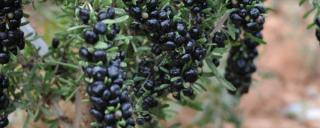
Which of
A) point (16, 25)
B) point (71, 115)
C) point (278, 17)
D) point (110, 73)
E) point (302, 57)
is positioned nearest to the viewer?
point (110, 73)

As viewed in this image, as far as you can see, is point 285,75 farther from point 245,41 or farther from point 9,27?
point 9,27

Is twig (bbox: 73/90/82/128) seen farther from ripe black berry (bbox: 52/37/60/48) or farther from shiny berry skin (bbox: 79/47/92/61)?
shiny berry skin (bbox: 79/47/92/61)

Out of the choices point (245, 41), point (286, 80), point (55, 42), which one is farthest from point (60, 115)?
point (286, 80)

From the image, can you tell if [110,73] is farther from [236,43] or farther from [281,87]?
[281,87]

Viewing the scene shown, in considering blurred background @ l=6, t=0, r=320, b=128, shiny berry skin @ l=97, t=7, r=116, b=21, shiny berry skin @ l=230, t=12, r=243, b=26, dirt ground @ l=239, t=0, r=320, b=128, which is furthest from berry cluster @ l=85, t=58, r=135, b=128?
dirt ground @ l=239, t=0, r=320, b=128

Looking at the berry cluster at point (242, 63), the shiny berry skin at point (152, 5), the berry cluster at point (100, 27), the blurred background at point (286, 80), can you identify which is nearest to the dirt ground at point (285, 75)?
the blurred background at point (286, 80)

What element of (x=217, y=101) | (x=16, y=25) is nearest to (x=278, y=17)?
(x=217, y=101)
